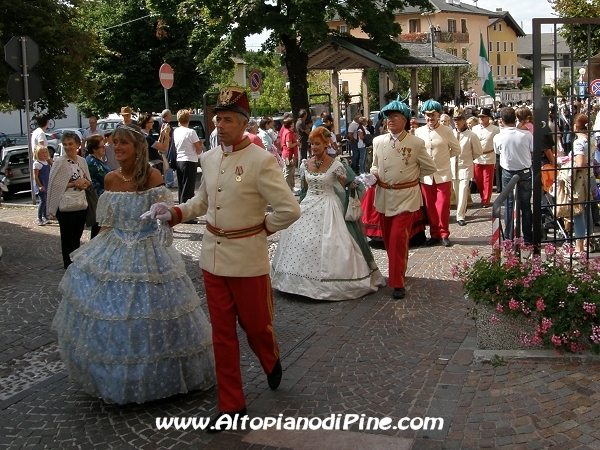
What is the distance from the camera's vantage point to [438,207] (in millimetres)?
10453

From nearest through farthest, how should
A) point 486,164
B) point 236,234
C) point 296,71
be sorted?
point 236,234 → point 486,164 → point 296,71

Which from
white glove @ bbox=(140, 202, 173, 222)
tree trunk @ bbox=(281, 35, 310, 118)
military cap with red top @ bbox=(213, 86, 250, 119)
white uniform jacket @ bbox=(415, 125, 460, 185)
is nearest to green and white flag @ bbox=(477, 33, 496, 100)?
tree trunk @ bbox=(281, 35, 310, 118)

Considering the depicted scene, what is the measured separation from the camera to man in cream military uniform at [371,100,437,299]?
7.56 m

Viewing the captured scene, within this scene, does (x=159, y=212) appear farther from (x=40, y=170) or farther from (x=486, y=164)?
(x=486, y=164)

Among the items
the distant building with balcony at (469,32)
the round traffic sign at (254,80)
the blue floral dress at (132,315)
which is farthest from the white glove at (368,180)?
the distant building with balcony at (469,32)

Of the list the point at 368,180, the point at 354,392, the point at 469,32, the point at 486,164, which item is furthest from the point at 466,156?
the point at 469,32

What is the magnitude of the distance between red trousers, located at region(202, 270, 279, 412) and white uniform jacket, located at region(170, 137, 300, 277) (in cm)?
10

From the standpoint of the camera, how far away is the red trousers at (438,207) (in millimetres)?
10268

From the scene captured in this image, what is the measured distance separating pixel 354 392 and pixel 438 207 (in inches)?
224

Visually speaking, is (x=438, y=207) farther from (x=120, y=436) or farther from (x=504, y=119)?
(x=120, y=436)

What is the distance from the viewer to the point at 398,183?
7.70 meters

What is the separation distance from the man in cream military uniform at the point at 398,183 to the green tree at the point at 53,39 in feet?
50.8

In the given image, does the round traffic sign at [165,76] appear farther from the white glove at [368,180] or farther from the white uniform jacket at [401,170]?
the white glove at [368,180]

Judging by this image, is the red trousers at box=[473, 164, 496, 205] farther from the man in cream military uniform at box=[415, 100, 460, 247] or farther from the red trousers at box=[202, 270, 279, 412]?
the red trousers at box=[202, 270, 279, 412]
